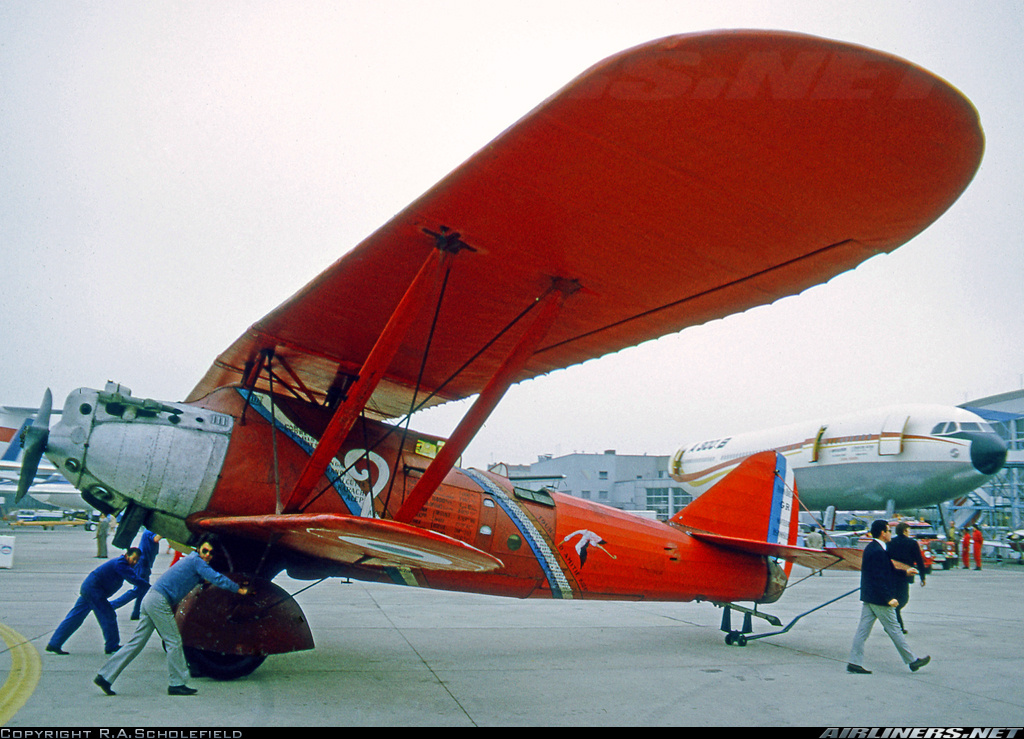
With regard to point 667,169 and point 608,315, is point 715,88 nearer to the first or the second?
point 667,169

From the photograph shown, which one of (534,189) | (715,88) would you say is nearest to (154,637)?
(534,189)

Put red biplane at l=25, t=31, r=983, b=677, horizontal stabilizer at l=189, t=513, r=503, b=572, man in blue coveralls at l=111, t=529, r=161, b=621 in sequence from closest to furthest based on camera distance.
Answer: red biplane at l=25, t=31, r=983, b=677 < horizontal stabilizer at l=189, t=513, r=503, b=572 < man in blue coveralls at l=111, t=529, r=161, b=621

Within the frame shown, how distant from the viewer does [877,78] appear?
2686mm

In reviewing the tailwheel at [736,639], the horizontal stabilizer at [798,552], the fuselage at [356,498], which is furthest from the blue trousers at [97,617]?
the tailwheel at [736,639]

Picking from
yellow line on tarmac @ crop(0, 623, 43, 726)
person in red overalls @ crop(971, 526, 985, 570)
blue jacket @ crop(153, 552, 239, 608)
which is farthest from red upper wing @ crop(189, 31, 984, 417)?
person in red overalls @ crop(971, 526, 985, 570)

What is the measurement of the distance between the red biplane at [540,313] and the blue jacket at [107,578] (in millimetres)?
1454

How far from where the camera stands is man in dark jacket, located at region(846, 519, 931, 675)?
231 inches

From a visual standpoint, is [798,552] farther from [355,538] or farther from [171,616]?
[171,616]

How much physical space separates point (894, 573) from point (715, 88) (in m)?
5.33

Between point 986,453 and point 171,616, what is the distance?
24357 mm

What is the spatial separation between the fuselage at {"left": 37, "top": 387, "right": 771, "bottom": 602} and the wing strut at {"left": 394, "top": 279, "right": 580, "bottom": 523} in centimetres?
79

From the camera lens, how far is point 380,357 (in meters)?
4.54

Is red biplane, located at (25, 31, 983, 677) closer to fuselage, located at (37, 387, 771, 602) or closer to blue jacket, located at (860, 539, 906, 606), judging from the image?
fuselage, located at (37, 387, 771, 602)

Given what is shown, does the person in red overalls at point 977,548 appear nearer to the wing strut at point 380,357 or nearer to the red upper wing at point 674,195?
the red upper wing at point 674,195
